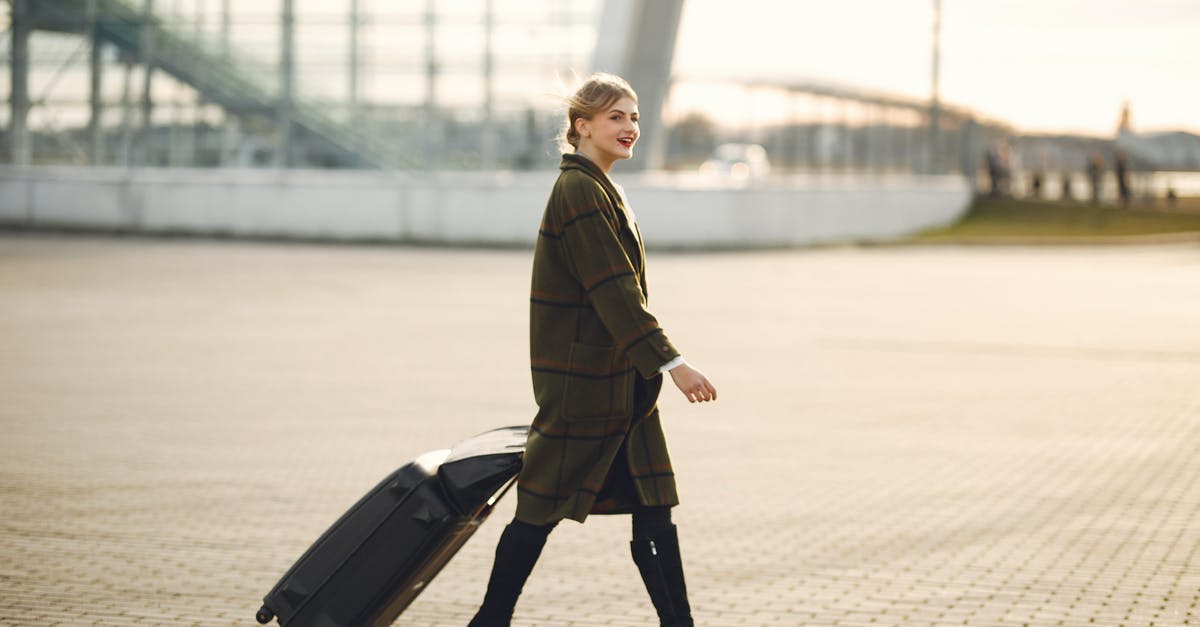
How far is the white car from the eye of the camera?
104ft

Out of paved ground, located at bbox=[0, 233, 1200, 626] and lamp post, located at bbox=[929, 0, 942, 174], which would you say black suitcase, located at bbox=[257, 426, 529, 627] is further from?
lamp post, located at bbox=[929, 0, 942, 174]

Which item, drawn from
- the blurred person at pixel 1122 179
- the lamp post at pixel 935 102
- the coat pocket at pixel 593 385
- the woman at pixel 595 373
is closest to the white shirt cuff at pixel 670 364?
the woman at pixel 595 373

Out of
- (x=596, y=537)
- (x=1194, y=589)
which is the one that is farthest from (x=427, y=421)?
(x=1194, y=589)

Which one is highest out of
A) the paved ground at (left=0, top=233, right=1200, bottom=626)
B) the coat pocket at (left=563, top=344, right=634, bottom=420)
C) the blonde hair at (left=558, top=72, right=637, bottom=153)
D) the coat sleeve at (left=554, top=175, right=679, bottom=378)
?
the blonde hair at (left=558, top=72, right=637, bottom=153)

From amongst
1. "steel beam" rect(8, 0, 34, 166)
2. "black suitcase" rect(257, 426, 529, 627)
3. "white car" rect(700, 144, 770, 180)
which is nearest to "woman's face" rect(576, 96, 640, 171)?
"black suitcase" rect(257, 426, 529, 627)

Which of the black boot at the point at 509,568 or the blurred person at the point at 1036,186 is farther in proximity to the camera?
the blurred person at the point at 1036,186

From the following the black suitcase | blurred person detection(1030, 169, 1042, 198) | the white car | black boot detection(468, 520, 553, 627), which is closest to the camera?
the black suitcase

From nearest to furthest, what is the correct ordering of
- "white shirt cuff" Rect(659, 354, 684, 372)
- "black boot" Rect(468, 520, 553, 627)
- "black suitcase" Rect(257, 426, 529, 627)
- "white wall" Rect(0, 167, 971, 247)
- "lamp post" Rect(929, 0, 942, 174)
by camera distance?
"white shirt cuff" Rect(659, 354, 684, 372) → "black suitcase" Rect(257, 426, 529, 627) → "black boot" Rect(468, 520, 553, 627) → "white wall" Rect(0, 167, 971, 247) → "lamp post" Rect(929, 0, 942, 174)

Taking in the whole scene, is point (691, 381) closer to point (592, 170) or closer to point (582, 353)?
point (582, 353)

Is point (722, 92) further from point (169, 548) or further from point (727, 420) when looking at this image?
point (169, 548)

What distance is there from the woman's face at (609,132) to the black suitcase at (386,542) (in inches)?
30.9

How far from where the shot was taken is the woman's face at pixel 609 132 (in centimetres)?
416

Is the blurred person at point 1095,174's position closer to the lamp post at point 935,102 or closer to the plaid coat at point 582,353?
the lamp post at point 935,102

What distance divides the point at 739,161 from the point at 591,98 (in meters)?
28.3
